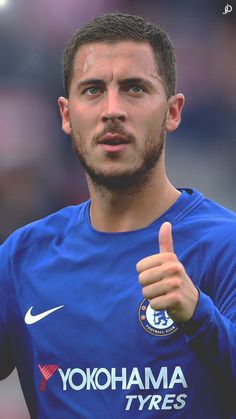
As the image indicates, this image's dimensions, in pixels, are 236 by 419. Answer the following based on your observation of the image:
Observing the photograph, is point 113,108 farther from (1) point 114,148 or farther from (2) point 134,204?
(2) point 134,204

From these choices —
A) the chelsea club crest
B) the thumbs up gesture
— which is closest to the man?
the chelsea club crest

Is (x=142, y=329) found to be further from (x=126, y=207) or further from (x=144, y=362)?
(x=126, y=207)

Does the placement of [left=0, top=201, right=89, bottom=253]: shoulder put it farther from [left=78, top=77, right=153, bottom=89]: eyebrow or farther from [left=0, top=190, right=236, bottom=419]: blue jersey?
[left=78, top=77, right=153, bottom=89]: eyebrow

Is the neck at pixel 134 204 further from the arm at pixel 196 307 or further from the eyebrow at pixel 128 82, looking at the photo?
the arm at pixel 196 307

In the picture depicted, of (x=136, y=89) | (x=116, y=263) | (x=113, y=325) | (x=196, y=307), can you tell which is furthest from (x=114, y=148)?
→ (x=196, y=307)

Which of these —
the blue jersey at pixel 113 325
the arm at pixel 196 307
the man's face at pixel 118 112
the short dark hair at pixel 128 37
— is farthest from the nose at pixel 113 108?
the arm at pixel 196 307

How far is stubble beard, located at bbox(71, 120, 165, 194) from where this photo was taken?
2.09m

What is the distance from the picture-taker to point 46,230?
2.31 meters

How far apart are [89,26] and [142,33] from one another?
17 centimetres

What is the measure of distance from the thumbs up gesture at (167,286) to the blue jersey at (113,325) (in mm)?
78

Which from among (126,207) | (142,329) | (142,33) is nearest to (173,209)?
(126,207)

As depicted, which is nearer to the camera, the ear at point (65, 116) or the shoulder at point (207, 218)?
the shoulder at point (207, 218)

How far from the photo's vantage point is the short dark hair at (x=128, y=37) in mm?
2180

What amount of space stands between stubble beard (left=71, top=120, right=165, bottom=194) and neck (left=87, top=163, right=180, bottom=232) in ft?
0.06
